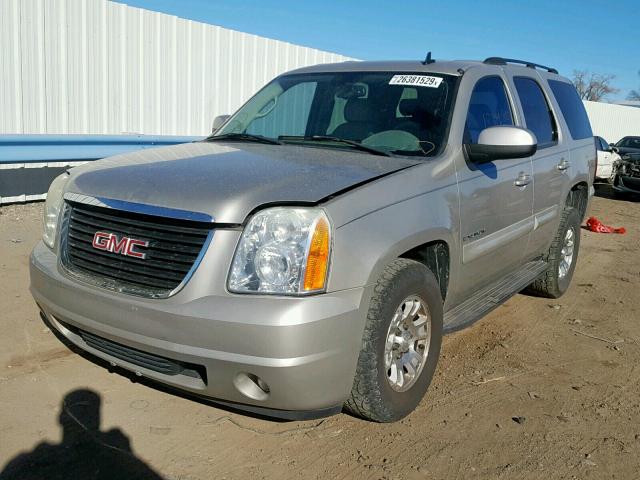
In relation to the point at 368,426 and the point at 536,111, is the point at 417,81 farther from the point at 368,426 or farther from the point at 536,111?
the point at 368,426

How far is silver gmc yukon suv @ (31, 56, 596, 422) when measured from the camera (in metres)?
2.65

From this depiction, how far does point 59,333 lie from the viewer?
11.1 ft

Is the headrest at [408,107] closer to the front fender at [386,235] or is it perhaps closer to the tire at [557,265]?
the front fender at [386,235]

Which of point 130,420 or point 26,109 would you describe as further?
point 26,109

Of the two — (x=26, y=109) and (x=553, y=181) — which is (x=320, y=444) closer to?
(x=553, y=181)

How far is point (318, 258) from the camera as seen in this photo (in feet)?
8.78

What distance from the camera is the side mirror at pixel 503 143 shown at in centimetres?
366

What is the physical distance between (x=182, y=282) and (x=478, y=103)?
8.04 ft

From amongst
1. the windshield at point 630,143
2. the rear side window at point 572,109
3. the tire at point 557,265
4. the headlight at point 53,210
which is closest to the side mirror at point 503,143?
the tire at point 557,265

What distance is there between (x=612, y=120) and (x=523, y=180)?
3031 cm

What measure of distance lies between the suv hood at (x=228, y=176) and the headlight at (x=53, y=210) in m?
0.11

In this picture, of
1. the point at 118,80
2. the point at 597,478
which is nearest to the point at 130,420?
the point at 597,478

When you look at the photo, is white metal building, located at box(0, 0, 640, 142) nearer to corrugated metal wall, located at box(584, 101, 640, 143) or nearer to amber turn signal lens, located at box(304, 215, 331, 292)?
amber turn signal lens, located at box(304, 215, 331, 292)

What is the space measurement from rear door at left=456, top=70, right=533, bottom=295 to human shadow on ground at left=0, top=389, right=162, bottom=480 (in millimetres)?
2120
